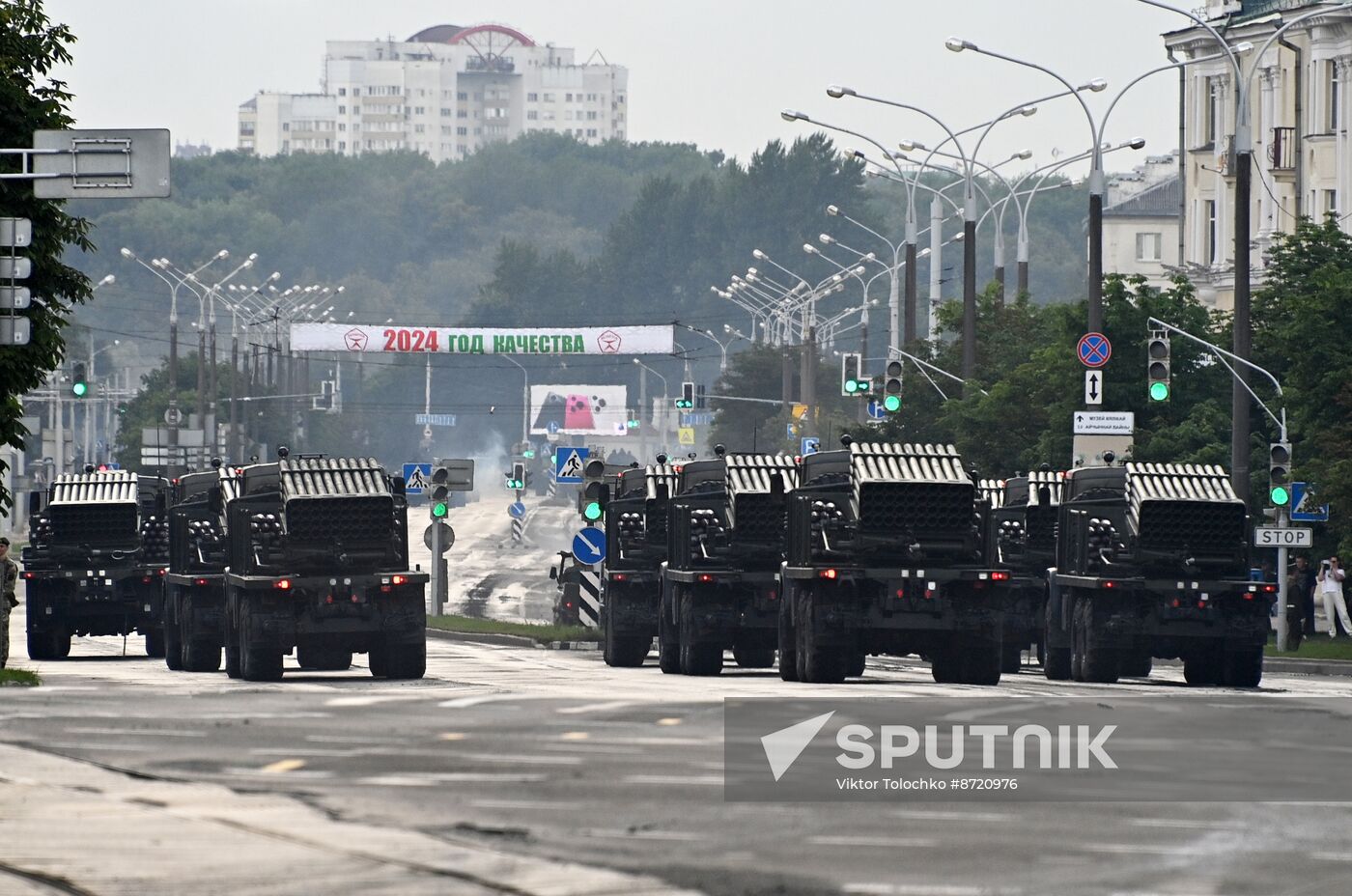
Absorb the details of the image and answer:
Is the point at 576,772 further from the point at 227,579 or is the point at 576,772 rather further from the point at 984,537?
the point at 227,579

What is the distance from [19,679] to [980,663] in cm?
993

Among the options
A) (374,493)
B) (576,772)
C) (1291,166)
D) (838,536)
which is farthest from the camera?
(1291,166)

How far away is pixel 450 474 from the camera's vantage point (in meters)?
52.4

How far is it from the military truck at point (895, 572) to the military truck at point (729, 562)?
2.04 meters

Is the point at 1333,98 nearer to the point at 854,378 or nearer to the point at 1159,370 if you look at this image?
the point at 854,378

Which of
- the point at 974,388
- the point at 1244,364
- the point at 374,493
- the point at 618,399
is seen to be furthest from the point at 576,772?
the point at 618,399

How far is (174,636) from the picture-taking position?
112 ft

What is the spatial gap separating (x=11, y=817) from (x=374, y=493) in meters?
15.6

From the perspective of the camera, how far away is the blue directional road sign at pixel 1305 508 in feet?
140

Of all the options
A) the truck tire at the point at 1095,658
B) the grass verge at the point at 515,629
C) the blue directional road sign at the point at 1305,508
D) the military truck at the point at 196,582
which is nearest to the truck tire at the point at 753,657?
the truck tire at the point at 1095,658

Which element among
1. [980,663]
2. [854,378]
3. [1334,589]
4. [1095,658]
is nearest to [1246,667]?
[1095,658]

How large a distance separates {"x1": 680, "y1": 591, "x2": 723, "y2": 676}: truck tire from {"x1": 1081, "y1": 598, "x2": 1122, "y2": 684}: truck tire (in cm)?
423

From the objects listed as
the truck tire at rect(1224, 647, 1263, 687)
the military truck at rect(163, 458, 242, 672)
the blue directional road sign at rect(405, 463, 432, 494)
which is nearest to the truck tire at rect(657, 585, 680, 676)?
the military truck at rect(163, 458, 242, 672)

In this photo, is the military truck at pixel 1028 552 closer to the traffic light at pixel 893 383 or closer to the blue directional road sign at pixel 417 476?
the blue directional road sign at pixel 417 476
